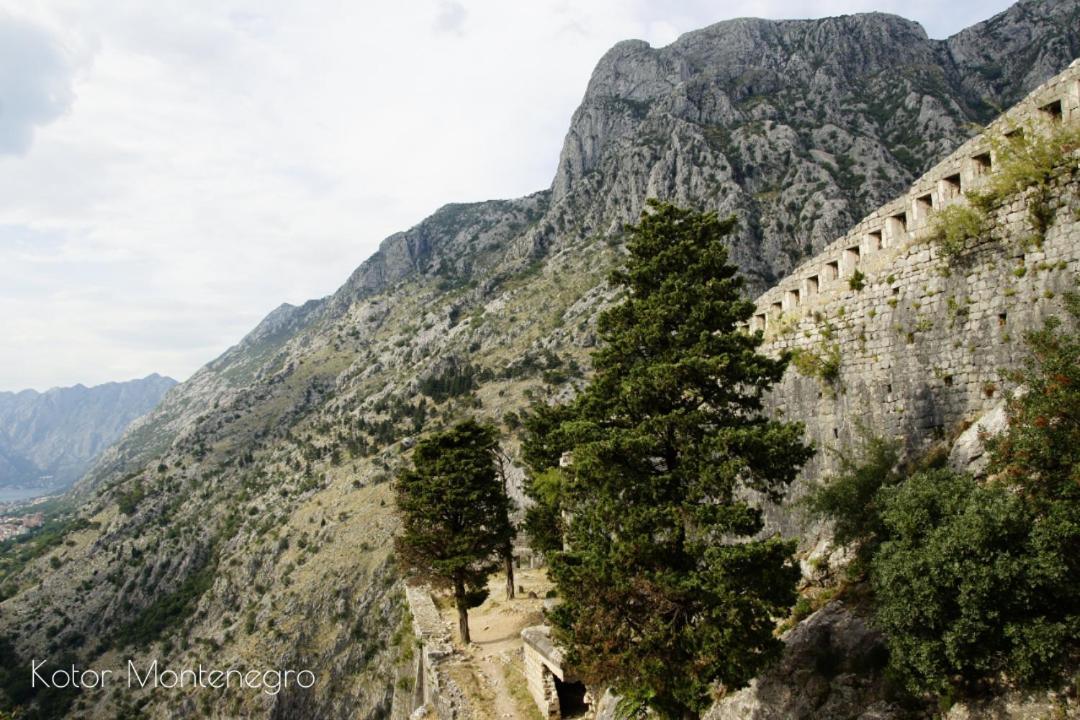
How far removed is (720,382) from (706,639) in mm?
4891

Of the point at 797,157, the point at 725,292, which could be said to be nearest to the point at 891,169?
the point at 797,157

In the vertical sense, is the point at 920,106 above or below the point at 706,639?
above

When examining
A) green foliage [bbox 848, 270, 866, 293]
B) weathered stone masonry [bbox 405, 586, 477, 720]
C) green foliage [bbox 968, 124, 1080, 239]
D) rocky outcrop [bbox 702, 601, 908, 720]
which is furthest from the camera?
weathered stone masonry [bbox 405, 586, 477, 720]

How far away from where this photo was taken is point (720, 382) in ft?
40.0

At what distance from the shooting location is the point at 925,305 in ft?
42.4

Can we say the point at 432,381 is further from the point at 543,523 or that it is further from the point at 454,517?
the point at 543,523

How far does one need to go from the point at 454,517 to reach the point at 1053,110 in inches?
935

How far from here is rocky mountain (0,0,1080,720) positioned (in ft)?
246

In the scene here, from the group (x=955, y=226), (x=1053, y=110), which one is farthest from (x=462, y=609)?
(x=1053, y=110)

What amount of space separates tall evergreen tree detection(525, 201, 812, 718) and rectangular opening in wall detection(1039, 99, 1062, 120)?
5.86m

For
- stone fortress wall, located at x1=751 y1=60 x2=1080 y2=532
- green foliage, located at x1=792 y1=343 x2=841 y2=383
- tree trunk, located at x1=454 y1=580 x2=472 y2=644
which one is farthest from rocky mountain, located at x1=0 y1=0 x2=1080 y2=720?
stone fortress wall, located at x1=751 y1=60 x2=1080 y2=532

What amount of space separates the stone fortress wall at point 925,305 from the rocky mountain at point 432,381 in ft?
172

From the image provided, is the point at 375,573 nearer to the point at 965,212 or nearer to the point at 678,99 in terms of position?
the point at 965,212

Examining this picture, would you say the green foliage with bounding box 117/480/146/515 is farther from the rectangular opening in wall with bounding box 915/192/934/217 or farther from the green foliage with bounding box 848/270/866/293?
the rectangular opening in wall with bounding box 915/192/934/217
